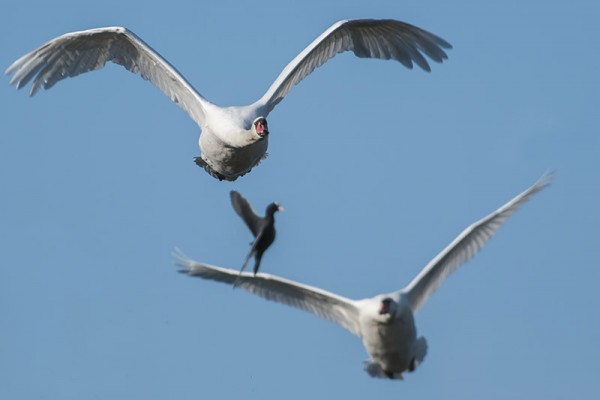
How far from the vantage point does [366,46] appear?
80.9 feet

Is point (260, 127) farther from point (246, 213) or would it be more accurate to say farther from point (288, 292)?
point (246, 213)

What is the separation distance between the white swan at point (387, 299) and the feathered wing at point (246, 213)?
273 centimetres

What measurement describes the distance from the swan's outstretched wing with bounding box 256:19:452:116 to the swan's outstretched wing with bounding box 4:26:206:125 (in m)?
1.47

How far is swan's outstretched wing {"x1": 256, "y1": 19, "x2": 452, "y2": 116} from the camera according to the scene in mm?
23891

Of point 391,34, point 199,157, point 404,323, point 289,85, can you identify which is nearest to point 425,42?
point 391,34

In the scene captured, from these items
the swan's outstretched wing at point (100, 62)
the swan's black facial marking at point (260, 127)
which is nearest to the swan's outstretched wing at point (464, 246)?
the swan's black facial marking at point (260, 127)

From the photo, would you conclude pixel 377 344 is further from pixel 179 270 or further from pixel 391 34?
pixel 391 34

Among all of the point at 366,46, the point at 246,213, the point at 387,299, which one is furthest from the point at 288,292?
the point at 366,46

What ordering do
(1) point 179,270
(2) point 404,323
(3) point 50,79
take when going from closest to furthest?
1. (2) point 404,323
2. (1) point 179,270
3. (3) point 50,79

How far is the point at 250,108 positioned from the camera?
75.7ft

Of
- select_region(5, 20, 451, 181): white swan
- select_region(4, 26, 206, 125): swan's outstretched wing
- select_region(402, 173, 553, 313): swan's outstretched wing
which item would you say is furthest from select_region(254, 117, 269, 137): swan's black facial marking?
select_region(402, 173, 553, 313): swan's outstretched wing

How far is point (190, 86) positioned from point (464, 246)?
18.1ft

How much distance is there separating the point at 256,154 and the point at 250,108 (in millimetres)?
747

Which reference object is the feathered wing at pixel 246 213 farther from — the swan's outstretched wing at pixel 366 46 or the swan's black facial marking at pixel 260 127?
the swan's outstretched wing at pixel 366 46
